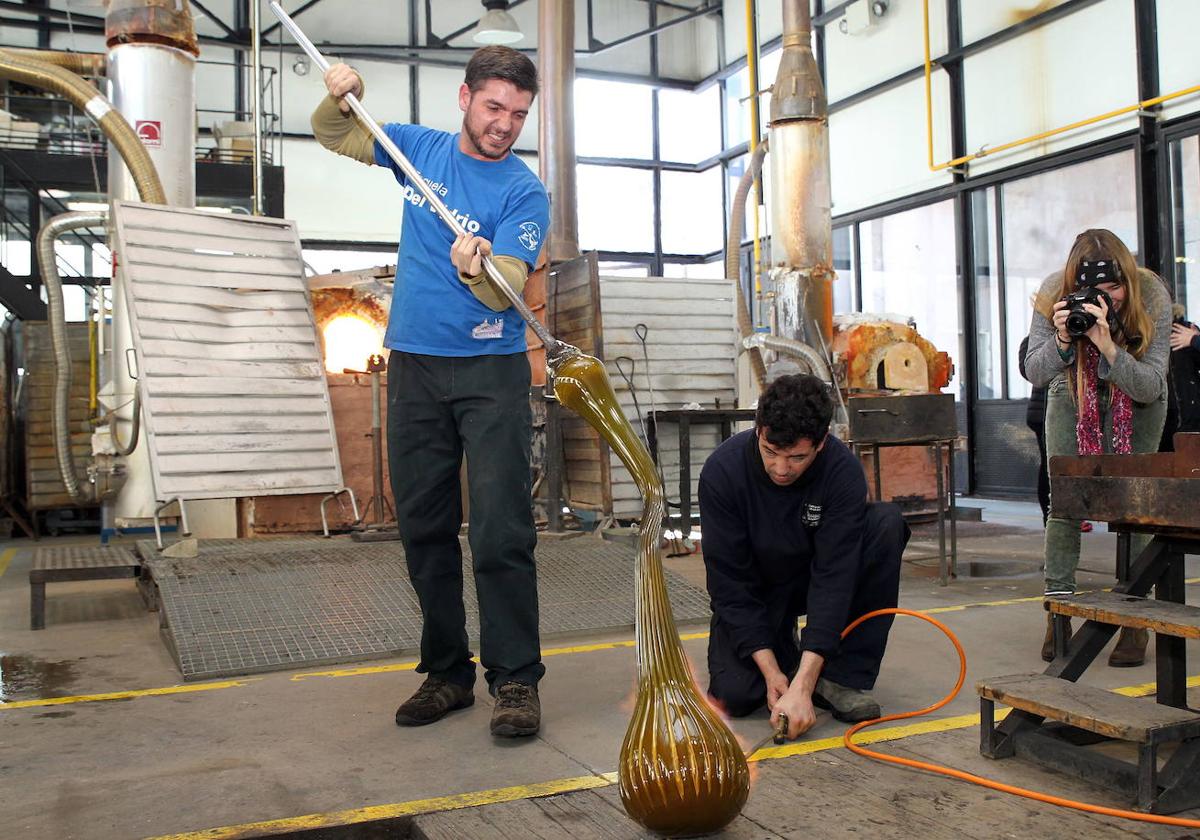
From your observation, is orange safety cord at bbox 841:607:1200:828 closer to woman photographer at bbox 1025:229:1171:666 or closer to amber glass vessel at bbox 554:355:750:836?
amber glass vessel at bbox 554:355:750:836

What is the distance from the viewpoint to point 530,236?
119 inches

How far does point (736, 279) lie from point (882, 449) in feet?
5.80

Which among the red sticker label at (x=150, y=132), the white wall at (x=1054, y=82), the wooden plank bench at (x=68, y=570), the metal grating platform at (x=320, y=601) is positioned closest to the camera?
the metal grating platform at (x=320, y=601)

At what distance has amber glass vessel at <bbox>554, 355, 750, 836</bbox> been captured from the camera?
2127 mm

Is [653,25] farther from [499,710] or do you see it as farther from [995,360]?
[499,710]

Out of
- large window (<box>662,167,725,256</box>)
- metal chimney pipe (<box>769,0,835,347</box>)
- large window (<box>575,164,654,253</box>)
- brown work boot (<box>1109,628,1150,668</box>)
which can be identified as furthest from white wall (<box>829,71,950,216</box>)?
brown work boot (<box>1109,628,1150,668</box>)

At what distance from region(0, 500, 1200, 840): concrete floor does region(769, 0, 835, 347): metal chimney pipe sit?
3129mm

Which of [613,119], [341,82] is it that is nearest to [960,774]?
[341,82]

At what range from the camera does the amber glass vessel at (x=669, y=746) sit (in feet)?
6.98

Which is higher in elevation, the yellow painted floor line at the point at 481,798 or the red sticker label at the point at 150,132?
the red sticker label at the point at 150,132

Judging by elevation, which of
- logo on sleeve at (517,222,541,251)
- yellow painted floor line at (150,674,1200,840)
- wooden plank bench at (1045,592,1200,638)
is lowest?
yellow painted floor line at (150,674,1200,840)

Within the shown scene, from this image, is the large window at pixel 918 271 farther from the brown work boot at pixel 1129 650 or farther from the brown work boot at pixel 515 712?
the brown work boot at pixel 515 712

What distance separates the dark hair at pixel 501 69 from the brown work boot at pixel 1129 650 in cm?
270

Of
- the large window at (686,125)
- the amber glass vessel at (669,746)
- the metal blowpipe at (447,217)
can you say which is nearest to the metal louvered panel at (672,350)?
the metal blowpipe at (447,217)
